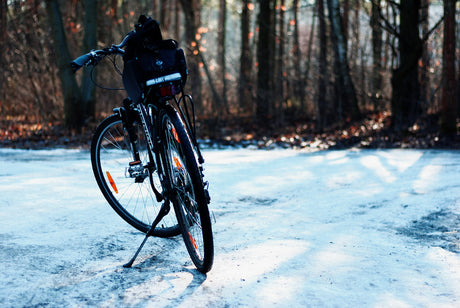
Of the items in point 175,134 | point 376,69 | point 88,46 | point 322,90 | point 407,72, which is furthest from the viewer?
point 376,69

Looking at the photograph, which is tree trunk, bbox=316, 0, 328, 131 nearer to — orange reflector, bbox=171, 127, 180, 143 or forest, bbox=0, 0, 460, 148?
forest, bbox=0, 0, 460, 148

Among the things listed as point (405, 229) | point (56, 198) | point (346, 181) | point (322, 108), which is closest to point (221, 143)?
point (322, 108)

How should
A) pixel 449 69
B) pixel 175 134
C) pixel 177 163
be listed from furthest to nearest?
1. pixel 449 69
2. pixel 177 163
3. pixel 175 134

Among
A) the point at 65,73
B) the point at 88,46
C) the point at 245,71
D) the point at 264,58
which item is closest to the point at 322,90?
the point at 264,58

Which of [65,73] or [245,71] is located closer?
[65,73]

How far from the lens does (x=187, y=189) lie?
3023 millimetres

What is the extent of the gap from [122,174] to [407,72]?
9372 mm

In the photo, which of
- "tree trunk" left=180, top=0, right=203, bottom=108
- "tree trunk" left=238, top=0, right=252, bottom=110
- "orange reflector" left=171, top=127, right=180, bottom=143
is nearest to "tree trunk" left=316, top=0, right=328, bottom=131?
"tree trunk" left=238, top=0, right=252, bottom=110

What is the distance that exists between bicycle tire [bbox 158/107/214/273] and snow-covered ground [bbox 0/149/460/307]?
16cm

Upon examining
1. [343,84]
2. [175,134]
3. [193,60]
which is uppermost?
[193,60]

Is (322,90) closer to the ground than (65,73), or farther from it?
closer to the ground

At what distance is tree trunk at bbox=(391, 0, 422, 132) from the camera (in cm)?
1152

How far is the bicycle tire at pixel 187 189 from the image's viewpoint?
2752mm

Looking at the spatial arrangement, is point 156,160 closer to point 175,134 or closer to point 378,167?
point 175,134
